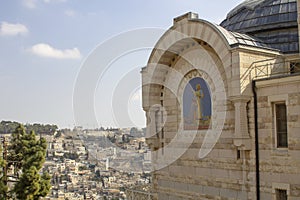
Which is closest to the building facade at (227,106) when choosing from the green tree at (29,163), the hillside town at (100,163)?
the hillside town at (100,163)

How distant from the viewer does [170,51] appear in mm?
15445

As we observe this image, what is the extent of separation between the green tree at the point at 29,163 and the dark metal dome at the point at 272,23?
12.5 meters

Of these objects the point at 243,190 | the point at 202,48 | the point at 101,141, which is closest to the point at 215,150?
the point at 243,190

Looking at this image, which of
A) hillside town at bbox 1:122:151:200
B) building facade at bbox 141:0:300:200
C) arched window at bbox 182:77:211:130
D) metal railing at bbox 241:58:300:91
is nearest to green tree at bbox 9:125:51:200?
Result: hillside town at bbox 1:122:151:200

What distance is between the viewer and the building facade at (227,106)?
11117 millimetres

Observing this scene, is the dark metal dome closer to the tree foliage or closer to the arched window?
the arched window

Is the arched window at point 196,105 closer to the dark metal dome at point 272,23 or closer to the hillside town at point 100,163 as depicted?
the hillside town at point 100,163

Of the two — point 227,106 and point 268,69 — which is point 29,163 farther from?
point 268,69

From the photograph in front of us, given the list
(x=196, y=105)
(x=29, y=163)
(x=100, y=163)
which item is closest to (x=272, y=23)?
(x=196, y=105)

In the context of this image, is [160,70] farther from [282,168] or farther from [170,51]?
[282,168]

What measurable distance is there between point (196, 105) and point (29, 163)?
1042 centimetres

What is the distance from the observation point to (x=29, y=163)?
1947 cm

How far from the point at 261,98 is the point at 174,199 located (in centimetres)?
609

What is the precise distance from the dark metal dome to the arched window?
356cm
